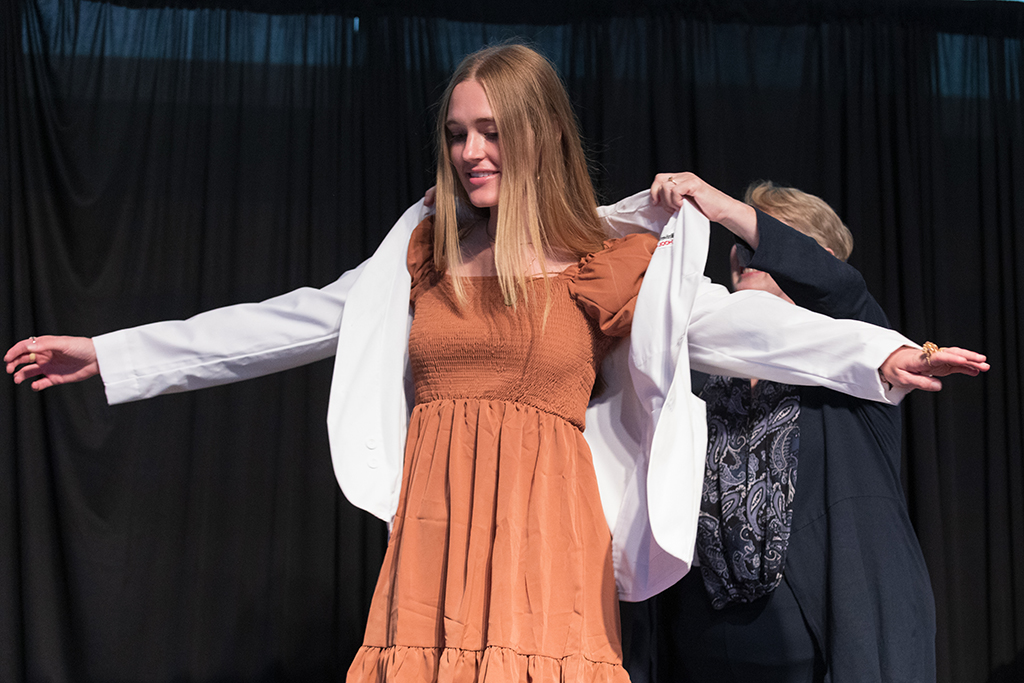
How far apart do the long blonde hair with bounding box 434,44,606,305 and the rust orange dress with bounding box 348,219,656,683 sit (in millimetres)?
48

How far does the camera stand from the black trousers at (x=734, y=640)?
1.37 m

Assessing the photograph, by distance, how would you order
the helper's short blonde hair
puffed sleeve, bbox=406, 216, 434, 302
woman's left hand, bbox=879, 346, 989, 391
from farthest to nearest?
the helper's short blonde hair, puffed sleeve, bbox=406, 216, 434, 302, woman's left hand, bbox=879, 346, 989, 391

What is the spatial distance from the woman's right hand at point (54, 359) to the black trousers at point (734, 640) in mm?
960

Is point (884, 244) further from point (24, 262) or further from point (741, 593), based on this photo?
point (24, 262)

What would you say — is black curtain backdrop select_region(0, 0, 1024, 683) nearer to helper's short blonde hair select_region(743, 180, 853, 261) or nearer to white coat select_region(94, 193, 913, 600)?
helper's short blonde hair select_region(743, 180, 853, 261)

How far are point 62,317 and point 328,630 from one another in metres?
1.31

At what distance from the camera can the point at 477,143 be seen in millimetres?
1293

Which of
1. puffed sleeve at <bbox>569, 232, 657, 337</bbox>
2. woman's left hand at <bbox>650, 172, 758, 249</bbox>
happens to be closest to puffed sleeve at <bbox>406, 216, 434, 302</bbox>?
puffed sleeve at <bbox>569, 232, 657, 337</bbox>

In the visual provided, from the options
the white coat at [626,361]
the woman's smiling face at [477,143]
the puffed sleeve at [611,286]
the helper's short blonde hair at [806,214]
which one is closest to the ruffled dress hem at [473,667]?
the white coat at [626,361]

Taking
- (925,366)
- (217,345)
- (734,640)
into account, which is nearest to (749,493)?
(734,640)

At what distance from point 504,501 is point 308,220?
184 cm

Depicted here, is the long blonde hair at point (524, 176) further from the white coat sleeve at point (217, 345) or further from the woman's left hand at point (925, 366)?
the woman's left hand at point (925, 366)

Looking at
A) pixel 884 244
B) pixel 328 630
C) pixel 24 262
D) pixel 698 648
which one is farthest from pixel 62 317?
pixel 884 244

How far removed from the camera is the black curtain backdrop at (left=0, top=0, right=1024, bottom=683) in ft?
8.58
